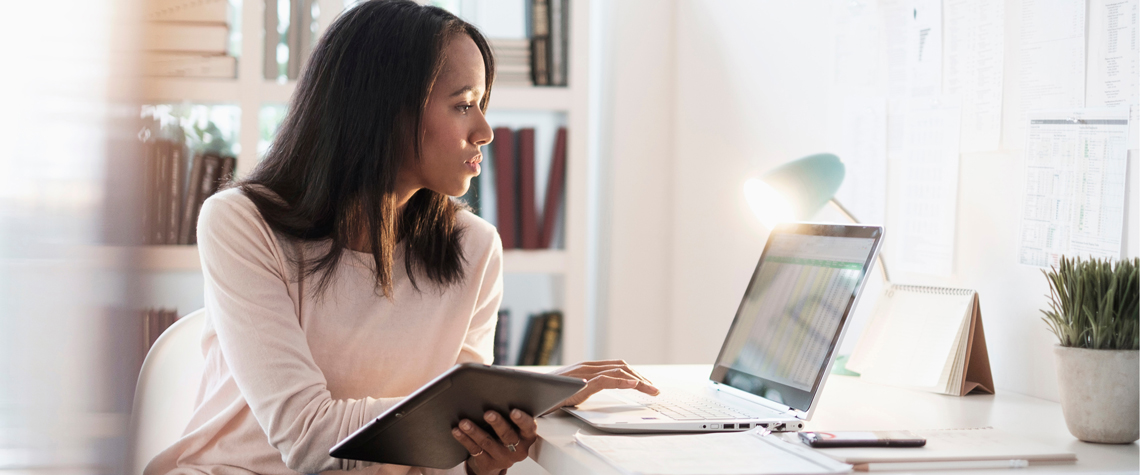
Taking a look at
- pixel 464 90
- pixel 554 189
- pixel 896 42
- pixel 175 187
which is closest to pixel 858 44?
pixel 896 42

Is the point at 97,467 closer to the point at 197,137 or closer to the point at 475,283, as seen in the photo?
the point at 475,283

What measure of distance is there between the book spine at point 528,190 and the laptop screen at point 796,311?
4.07 ft

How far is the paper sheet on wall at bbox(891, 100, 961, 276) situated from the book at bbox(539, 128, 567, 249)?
3.70 feet

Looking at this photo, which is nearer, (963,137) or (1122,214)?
(1122,214)

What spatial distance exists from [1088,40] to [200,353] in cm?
132

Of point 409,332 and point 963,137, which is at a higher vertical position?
point 963,137

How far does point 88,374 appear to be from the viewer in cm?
74

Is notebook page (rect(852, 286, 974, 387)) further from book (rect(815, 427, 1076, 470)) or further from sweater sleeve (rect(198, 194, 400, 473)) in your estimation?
sweater sleeve (rect(198, 194, 400, 473))

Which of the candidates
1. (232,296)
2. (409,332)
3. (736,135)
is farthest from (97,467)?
(736,135)

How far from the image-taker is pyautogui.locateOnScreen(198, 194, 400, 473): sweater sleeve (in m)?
1.05

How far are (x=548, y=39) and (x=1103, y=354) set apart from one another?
178 cm

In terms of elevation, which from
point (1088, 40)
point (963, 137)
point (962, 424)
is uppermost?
point (1088, 40)

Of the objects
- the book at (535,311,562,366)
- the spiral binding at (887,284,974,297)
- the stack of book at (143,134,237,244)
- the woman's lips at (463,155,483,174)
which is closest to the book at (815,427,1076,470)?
the spiral binding at (887,284,974,297)

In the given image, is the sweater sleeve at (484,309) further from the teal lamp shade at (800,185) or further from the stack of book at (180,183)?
the stack of book at (180,183)
